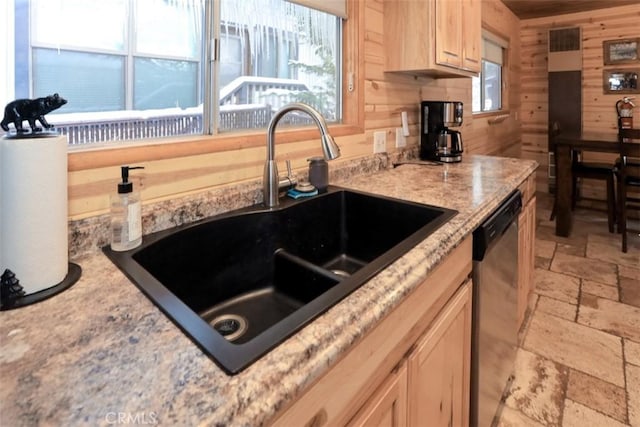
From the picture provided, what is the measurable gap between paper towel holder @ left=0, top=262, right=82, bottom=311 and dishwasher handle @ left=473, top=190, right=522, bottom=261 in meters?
1.07

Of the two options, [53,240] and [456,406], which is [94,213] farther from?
[456,406]

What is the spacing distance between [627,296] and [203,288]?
279 centimetres

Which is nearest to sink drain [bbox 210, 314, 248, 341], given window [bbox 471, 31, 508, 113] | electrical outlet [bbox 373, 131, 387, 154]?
electrical outlet [bbox 373, 131, 387, 154]

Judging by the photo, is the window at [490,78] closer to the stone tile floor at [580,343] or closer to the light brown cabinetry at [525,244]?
the stone tile floor at [580,343]

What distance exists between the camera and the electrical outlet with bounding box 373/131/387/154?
76.7 inches

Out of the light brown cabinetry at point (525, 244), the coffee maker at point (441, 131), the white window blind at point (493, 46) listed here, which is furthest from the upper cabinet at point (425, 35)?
the white window blind at point (493, 46)

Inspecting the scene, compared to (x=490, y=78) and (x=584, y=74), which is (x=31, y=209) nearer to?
(x=490, y=78)

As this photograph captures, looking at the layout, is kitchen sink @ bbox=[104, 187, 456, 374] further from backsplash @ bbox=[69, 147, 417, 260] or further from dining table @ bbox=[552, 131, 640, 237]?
dining table @ bbox=[552, 131, 640, 237]

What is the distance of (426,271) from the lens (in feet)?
2.68

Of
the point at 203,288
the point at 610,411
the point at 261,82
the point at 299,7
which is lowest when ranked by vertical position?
the point at 610,411

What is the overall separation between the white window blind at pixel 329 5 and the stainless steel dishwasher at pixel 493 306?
110 cm

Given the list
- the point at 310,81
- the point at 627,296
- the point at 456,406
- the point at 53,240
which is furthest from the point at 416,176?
the point at 627,296

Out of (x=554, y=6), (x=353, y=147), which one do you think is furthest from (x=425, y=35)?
(x=554, y=6)

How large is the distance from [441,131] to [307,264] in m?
1.50
